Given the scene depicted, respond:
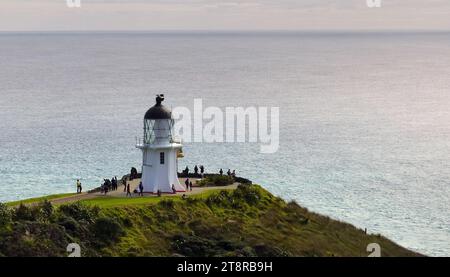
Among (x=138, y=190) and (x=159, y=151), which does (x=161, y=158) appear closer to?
(x=159, y=151)

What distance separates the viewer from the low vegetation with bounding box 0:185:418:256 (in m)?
44.6

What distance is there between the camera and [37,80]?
634 ft

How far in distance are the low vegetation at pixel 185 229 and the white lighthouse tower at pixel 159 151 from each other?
280 cm

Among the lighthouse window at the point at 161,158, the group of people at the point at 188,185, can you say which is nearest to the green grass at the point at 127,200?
the group of people at the point at 188,185

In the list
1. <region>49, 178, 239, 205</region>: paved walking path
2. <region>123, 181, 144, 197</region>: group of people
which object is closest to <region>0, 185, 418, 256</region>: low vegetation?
<region>49, 178, 239, 205</region>: paved walking path

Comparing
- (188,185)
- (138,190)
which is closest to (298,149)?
(188,185)

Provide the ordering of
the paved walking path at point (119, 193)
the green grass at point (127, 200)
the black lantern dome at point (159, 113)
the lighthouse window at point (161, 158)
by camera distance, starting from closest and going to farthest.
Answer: the green grass at point (127, 200) → the paved walking path at point (119, 193) → the black lantern dome at point (159, 113) → the lighthouse window at point (161, 158)

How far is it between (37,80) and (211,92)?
44.7 m

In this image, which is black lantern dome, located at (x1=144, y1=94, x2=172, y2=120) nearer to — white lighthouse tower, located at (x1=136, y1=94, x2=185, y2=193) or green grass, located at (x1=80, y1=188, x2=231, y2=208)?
white lighthouse tower, located at (x1=136, y1=94, x2=185, y2=193)

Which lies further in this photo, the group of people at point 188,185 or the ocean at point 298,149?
the ocean at point 298,149

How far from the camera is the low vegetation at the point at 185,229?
146 feet

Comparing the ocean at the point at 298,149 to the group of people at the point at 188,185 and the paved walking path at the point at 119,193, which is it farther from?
the group of people at the point at 188,185

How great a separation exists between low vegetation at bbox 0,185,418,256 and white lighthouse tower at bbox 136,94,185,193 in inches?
110

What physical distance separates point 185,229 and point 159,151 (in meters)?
7.97
